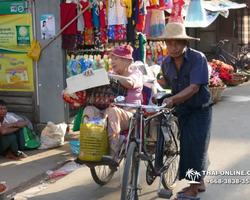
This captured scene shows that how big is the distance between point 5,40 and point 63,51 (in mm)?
1081

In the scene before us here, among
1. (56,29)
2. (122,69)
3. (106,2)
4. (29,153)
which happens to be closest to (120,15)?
(106,2)

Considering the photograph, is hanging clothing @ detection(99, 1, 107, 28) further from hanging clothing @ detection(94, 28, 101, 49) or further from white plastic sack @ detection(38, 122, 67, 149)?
white plastic sack @ detection(38, 122, 67, 149)

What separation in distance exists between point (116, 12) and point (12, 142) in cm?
276

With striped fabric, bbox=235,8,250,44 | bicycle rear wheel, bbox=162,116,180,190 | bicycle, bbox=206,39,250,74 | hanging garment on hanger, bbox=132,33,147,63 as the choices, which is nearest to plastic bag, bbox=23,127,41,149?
hanging garment on hanger, bbox=132,33,147,63

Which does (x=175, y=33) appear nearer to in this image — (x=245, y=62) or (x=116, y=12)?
(x=116, y=12)

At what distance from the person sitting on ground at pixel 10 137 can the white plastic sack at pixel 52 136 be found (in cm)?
42

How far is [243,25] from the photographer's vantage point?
609 inches

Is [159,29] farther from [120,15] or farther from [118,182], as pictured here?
[118,182]

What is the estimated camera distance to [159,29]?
826cm

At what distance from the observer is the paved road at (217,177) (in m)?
4.43

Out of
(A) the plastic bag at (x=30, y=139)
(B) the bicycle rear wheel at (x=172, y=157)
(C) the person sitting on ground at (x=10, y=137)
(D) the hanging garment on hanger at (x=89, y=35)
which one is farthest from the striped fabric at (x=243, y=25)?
(B) the bicycle rear wheel at (x=172, y=157)

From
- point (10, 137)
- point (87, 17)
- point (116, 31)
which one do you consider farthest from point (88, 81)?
point (116, 31)

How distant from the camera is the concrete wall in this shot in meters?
6.52

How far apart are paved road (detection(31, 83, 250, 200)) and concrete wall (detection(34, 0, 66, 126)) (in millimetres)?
1695
